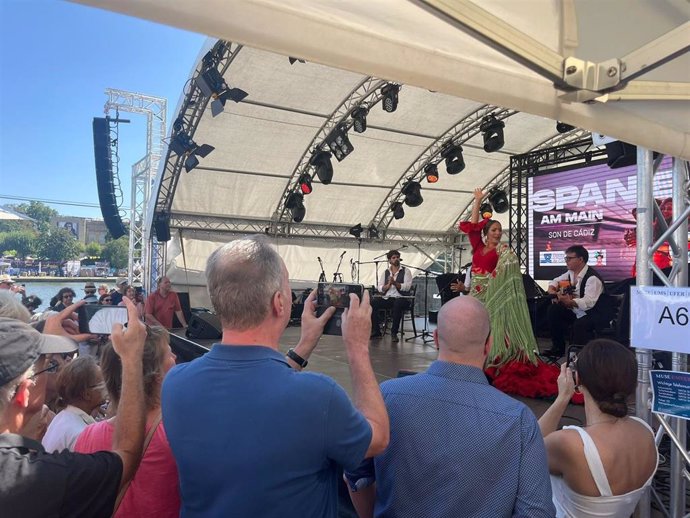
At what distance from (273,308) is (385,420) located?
0.35 m

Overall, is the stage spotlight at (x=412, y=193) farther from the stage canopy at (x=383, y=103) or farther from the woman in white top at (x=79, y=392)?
the woman in white top at (x=79, y=392)

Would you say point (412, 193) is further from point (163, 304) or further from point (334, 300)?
point (334, 300)

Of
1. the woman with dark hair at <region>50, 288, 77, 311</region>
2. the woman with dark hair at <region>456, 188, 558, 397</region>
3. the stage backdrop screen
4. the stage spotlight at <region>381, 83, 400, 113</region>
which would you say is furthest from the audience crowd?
the stage spotlight at <region>381, 83, 400, 113</region>

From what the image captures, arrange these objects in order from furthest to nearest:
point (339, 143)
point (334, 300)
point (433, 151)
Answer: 1. point (433, 151)
2. point (339, 143)
3. point (334, 300)

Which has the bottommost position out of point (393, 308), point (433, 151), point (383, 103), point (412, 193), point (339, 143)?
point (393, 308)

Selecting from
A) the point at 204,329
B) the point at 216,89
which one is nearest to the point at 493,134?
the point at 216,89

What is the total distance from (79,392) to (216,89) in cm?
669

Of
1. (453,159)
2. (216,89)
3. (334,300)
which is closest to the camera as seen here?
(334,300)

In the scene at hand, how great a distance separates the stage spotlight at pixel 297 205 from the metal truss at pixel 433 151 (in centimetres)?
233

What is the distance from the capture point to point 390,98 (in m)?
8.26

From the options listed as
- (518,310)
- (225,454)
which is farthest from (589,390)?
(518,310)

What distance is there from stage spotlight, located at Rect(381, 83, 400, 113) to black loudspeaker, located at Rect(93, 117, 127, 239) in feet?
22.6

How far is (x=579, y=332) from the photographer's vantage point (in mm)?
4910

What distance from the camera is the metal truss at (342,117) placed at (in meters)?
8.73
